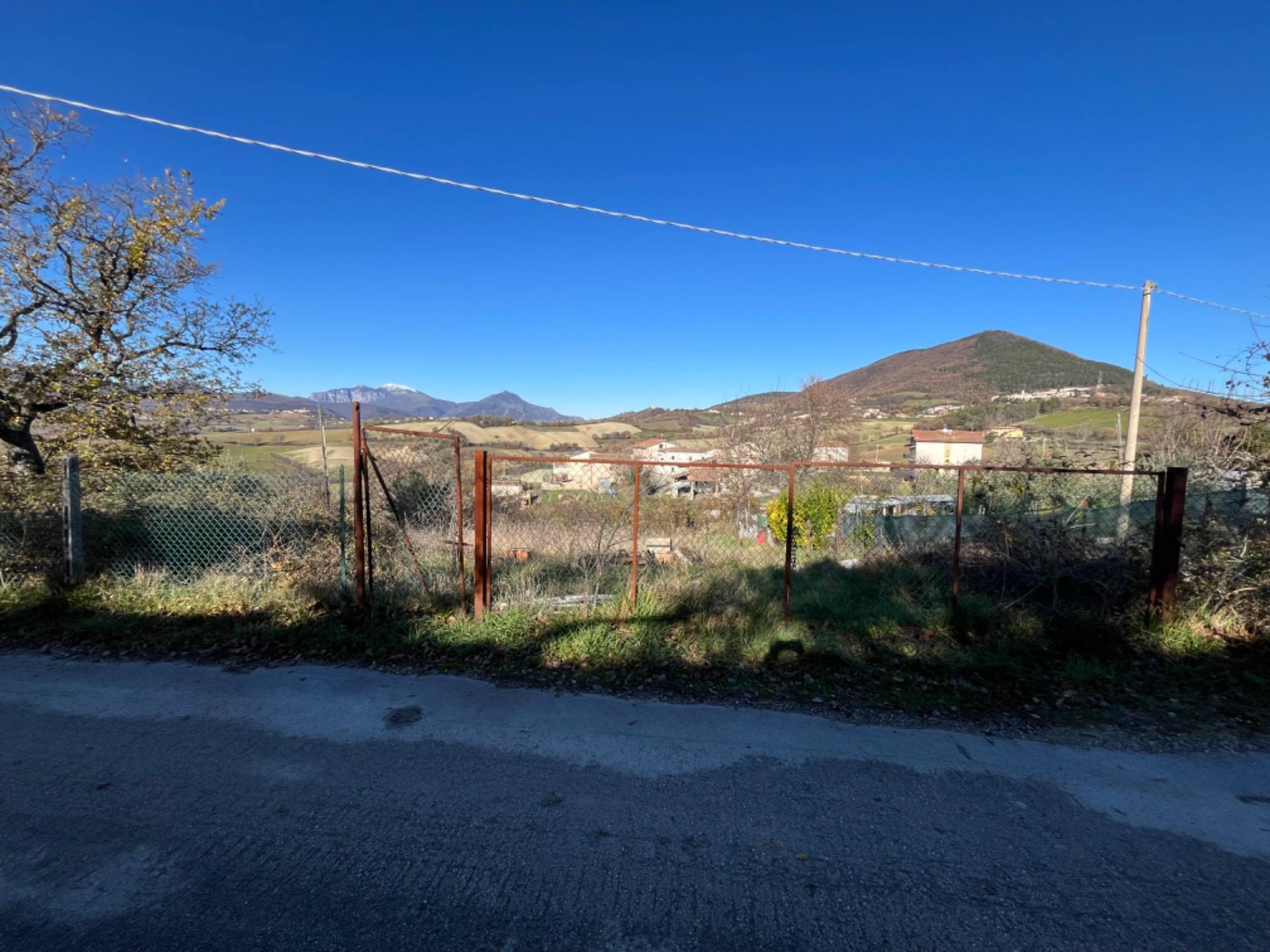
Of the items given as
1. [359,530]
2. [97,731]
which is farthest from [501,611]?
[97,731]

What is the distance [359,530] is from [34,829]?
3116 mm

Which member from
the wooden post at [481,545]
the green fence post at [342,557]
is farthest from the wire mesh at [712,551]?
the green fence post at [342,557]

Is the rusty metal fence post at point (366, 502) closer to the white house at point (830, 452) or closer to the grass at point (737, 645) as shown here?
the grass at point (737, 645)

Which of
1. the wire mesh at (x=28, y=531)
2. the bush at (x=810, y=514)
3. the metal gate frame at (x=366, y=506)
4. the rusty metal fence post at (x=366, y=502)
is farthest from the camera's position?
the bush at (x=810, y=514)

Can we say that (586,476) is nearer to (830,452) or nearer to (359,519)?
(359,519)

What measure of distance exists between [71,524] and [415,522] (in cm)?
394

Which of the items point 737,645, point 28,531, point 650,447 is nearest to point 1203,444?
point 737,645

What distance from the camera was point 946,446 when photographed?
3903 centimetres

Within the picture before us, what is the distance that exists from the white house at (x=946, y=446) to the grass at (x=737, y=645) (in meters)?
35.5

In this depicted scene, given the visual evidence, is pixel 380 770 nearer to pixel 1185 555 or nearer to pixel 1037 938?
pixel 1037 938

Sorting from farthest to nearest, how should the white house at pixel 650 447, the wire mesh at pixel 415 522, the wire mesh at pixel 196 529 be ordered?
the white house at pixel 650 447, the wire mesh at pixel 196 529, the wire mesh at pixel 415 522

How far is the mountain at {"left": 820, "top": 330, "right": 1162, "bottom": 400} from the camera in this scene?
64.5 m

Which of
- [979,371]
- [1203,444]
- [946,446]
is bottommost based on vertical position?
[946,446]

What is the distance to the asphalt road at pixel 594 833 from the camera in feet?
6.79
